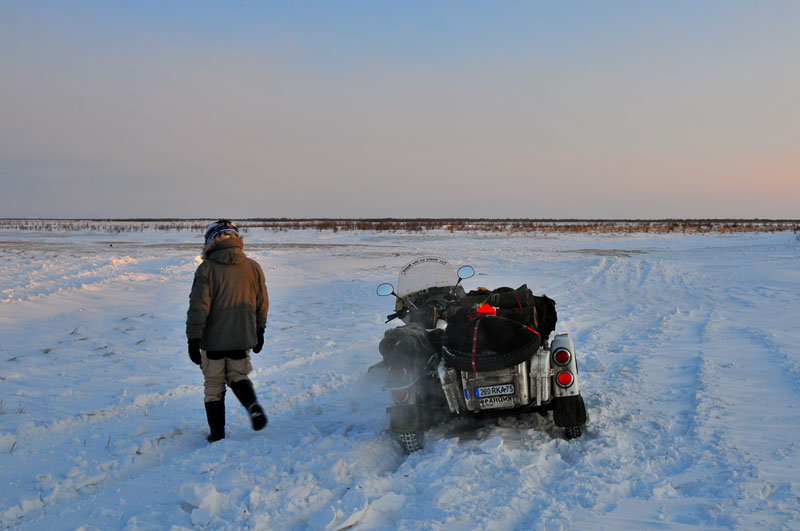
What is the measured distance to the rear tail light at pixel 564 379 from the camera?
13.1 ft

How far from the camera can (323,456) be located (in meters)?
3.82

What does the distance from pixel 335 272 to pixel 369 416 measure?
41.3 feet

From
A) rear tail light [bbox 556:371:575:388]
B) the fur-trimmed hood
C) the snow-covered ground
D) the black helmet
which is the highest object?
the black helmet

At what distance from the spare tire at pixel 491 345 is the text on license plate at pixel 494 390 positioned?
0.66 ft

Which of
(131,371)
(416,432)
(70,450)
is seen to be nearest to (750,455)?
(416,432)

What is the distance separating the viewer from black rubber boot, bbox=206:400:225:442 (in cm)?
435

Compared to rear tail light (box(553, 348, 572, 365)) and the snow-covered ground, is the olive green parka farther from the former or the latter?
rear tail light (box(553, 348, 572, 365))

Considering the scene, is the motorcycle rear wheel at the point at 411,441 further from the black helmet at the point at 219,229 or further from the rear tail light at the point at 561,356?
the black helmet at the point at 219,229

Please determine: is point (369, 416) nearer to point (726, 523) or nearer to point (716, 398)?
point (726, 523)

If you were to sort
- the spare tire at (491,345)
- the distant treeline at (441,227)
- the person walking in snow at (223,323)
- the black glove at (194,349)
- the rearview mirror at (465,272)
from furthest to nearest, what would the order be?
the distant treeline at (441,227), the rearview mirror at (465,272), the person walking in snow at (223,323), the black glove at (194,349), the spare tire at (491,345)

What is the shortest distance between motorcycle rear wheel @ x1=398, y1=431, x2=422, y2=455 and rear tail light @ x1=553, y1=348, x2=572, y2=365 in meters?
1.26

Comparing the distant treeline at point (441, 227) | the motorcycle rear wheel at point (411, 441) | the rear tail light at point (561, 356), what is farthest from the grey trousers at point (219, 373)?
the distant treeline at point (441, 227)

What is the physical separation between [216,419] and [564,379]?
9.78 ft

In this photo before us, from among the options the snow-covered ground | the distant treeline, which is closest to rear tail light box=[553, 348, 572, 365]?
the snow-covered ground
